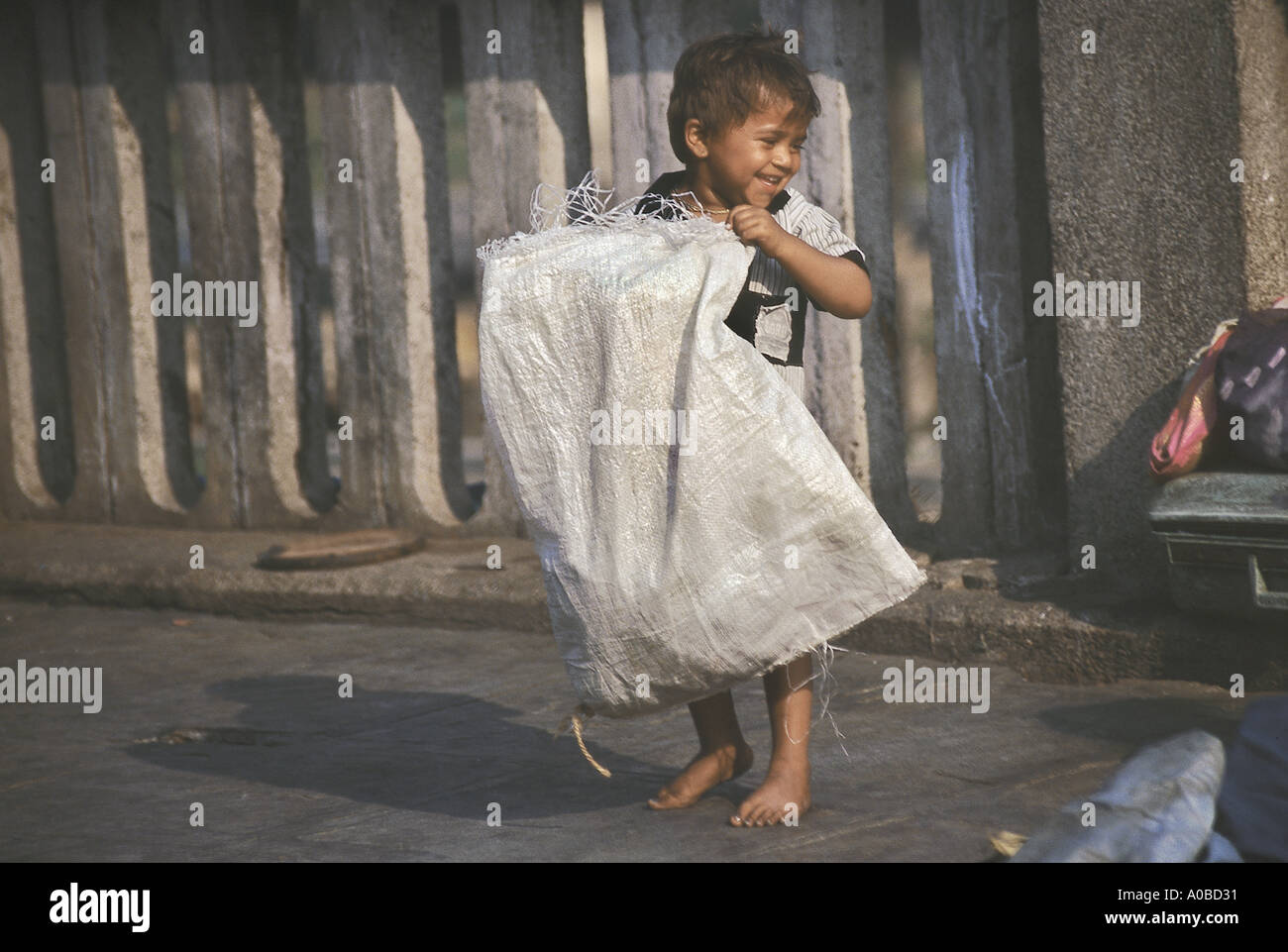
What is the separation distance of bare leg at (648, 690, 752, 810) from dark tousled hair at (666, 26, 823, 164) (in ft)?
4.04

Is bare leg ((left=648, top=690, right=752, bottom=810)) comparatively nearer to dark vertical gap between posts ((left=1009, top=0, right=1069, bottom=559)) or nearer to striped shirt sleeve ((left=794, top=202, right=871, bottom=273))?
striped shirt sleeve ((left=794, top=202, right=871, bottom=273))

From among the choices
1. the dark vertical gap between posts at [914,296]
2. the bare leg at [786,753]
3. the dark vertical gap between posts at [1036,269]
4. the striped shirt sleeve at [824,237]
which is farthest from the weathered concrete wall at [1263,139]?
the dark vertical gap between posts at [914,296]

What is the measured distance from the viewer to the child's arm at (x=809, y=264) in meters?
2.86

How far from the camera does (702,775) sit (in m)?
3.17

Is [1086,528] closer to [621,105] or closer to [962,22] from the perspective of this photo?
[962,22]

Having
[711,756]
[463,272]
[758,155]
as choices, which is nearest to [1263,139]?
[758,155]

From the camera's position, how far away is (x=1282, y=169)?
12.9ft

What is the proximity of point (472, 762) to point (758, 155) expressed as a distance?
5.41ft

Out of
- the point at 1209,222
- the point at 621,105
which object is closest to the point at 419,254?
the point at 621,105

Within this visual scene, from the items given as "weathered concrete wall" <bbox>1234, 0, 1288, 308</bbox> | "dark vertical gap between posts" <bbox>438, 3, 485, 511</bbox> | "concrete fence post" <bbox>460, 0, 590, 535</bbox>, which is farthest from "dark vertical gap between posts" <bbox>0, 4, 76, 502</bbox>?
"weathered concrete wall" <bbox>1234, 0, 1288, 308</bbox>

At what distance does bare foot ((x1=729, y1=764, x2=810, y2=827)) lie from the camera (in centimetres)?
298

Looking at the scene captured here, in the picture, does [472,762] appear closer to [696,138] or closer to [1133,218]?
[696,138]

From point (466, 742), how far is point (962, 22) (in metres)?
2.67

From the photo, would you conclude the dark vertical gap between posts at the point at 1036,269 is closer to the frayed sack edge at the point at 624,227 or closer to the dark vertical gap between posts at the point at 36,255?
the frayed sack edge at the point at 624,227
